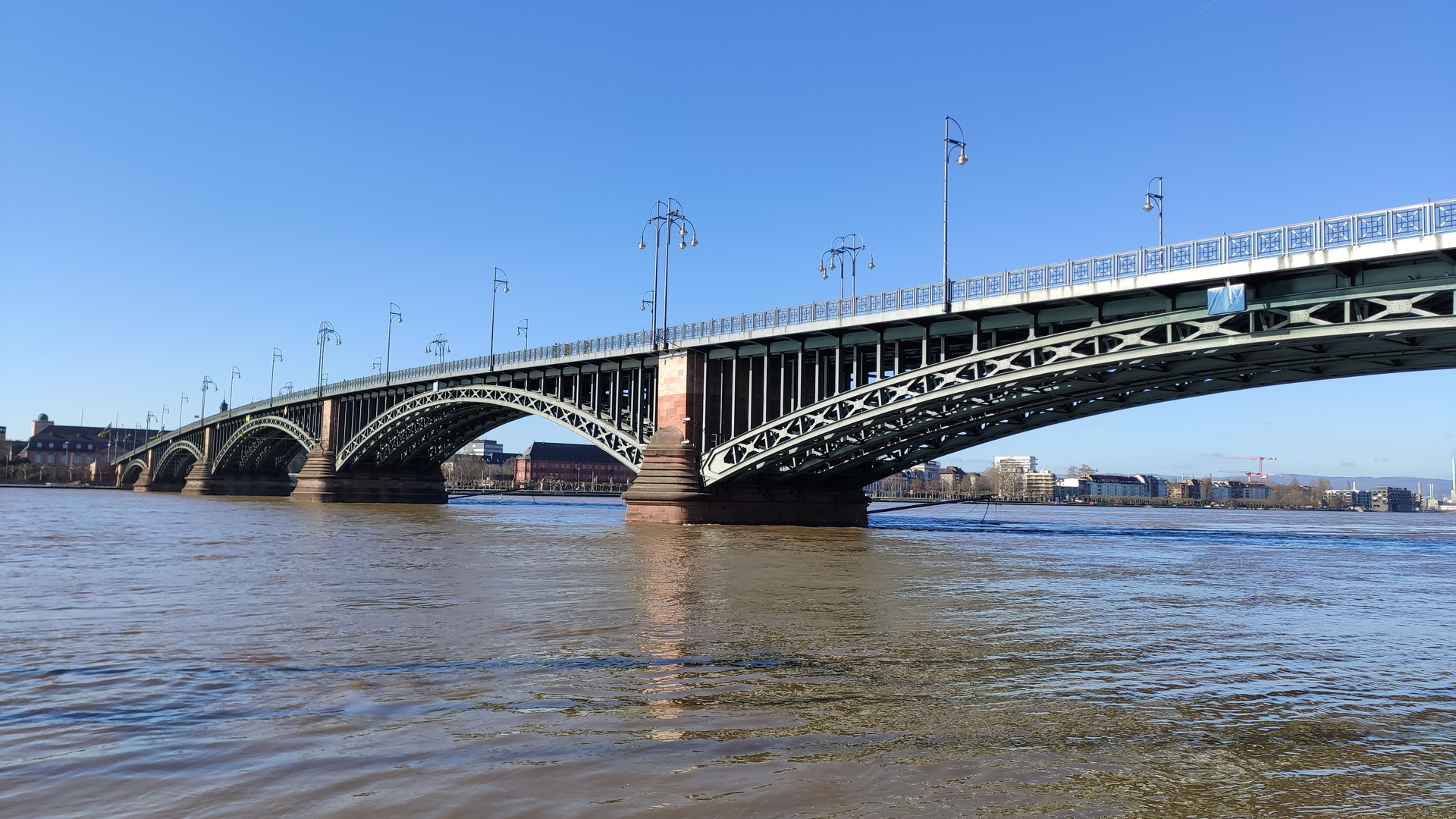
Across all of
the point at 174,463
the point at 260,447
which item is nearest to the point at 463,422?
the point at 260,447

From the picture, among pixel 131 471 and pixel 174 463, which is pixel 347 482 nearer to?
pixel 174 463

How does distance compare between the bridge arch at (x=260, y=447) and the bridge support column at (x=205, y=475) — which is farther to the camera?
the bridge support column at (x=205, y=475)

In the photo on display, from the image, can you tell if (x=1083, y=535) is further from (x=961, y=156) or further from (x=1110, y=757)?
(x=1110, y=757)

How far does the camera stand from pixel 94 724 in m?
6.32

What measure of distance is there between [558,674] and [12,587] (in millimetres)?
11417

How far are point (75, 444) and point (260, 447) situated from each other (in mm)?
107792

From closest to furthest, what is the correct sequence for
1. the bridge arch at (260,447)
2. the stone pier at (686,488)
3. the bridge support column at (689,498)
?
1. the bridge support column at (689,498)
2. the stone pier at (686,488)
3. the bridge arch at (260,447)

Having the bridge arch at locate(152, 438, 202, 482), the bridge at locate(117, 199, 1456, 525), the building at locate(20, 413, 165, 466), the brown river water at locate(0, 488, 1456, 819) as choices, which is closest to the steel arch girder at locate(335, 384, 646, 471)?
the bridge at locate(117, 199, 1456, 525)

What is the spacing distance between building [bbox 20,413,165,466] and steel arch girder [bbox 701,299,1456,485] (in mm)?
174282

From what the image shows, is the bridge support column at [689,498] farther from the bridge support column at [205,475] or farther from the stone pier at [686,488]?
the bridge support column at [205,475]

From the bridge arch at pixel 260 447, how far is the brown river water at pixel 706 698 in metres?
83.9

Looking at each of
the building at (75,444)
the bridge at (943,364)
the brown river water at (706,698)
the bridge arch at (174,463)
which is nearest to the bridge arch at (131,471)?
the bridge arch at (174,463)

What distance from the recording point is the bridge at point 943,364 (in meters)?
27.2

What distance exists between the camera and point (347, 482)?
269ft
